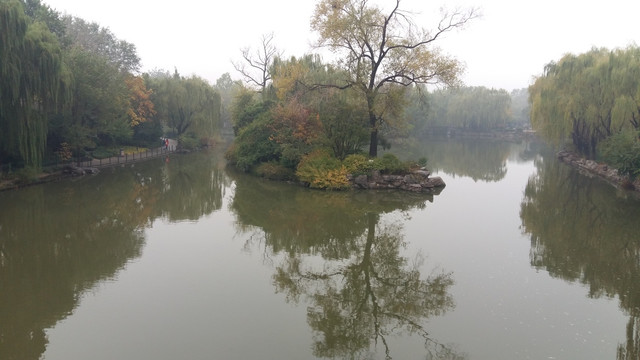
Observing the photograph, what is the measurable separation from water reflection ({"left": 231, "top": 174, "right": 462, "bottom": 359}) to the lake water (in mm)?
54

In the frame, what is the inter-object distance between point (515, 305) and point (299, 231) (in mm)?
8057

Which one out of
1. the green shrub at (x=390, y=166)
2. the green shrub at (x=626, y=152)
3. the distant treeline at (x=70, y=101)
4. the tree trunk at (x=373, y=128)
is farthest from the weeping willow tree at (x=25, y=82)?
the green shrub at (x=626, y=152)

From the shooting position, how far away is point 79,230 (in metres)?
15.2

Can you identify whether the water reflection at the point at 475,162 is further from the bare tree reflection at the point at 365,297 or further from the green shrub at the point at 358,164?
the bare tree reflection at the point at 365,297

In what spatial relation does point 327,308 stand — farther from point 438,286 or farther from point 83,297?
point 83,297

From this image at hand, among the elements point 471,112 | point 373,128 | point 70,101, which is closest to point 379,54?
point 373,128

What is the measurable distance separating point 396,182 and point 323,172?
4244 millimetres

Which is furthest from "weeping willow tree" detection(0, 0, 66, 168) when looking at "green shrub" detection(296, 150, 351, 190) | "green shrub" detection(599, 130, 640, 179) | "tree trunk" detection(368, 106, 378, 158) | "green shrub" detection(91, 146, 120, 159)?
"green shrub" detection(599, 130, 640, 179)

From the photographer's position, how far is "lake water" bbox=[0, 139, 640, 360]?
8.38m

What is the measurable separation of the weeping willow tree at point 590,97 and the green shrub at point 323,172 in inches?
769

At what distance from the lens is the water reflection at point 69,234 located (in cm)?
921

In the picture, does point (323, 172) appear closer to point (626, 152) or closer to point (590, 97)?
point (626, 152)

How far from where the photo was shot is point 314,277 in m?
11.7

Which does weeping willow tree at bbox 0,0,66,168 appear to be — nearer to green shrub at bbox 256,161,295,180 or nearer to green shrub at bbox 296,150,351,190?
green shrub at bbox 256,161,295,180
